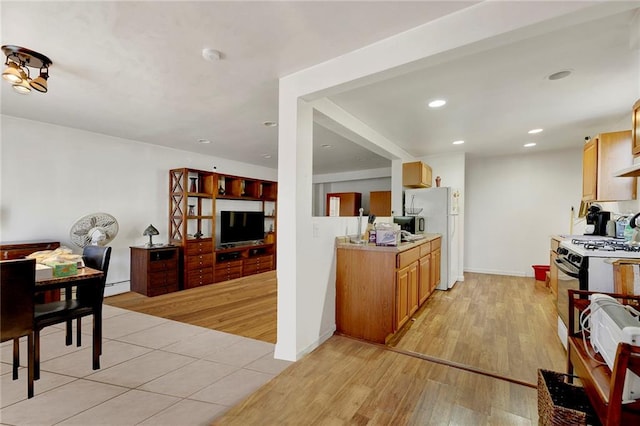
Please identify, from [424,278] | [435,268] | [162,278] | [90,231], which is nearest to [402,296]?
[424,278]

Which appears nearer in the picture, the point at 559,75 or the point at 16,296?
the point at 16,296

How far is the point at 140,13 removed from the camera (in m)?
1.57

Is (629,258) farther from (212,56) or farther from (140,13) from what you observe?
(140,13)

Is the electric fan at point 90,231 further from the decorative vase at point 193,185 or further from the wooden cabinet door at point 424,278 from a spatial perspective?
the wooden cabinet door at point 424,278

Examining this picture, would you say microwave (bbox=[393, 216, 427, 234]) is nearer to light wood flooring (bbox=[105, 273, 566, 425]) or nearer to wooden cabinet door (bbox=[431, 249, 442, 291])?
wooden cabinet door (bbox=[431, 249, 442, 291])

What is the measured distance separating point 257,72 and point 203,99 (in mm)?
863

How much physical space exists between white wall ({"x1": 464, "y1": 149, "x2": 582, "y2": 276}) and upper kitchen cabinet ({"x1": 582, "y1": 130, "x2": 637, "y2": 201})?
2186mm

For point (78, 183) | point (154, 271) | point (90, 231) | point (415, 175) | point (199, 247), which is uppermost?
point (415, 175)

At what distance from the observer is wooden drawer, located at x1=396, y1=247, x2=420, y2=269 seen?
8.68 feet

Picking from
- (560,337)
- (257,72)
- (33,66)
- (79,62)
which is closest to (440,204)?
(560,337)

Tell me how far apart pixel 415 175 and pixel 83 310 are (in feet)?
14.6

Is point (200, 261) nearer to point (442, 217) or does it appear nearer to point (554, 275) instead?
point (442, 217)

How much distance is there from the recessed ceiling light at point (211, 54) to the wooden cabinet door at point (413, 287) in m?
2.58

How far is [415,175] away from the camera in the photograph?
15.3 feet
